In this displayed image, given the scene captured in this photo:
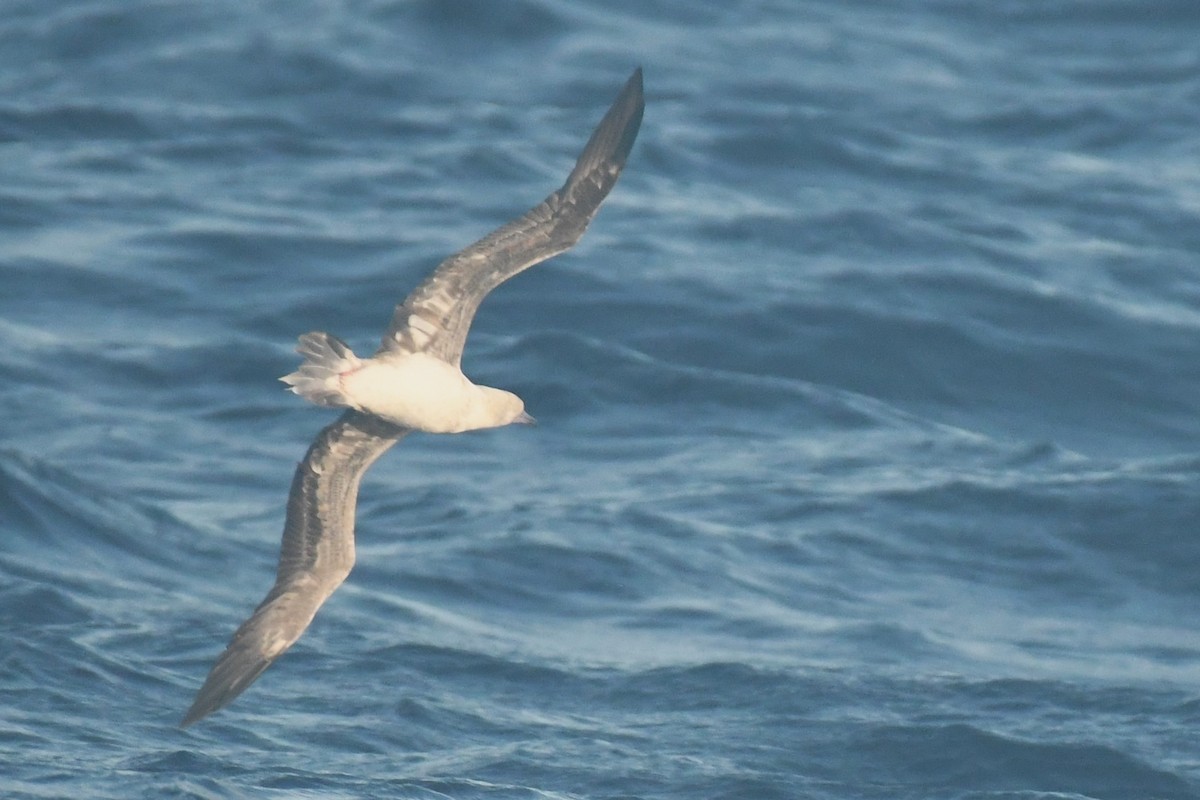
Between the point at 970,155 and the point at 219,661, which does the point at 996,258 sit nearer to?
the point at 970,155

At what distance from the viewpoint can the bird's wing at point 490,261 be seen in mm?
9977

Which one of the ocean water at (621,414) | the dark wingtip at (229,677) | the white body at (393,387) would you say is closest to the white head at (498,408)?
the white body at (393,387)

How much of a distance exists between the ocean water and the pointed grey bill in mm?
2843

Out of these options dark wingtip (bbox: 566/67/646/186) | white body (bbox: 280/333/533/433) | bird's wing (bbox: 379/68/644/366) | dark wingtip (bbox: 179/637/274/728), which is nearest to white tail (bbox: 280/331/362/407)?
white body (bbox: 280/333/533/433)

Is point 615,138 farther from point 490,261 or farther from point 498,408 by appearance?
point 498,408

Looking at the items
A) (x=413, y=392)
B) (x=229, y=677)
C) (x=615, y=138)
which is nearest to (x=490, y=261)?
(x=413, y=392)

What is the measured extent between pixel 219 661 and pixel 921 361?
33.7ft

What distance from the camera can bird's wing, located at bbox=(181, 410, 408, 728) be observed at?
1018 centimetres

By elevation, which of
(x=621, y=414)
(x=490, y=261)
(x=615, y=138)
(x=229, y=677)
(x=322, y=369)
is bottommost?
(x=229, y=677)

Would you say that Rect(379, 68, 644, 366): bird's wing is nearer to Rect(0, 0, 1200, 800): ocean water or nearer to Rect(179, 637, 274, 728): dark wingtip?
Rect(179, 637, 274, 728): dark wingtip

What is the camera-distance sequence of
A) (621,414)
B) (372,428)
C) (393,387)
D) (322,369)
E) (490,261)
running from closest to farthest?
(322,369), (393,387), (490,261), (372,428), (621,414)

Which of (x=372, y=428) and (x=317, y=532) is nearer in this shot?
(x=372, y=428)

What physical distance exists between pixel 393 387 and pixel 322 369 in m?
0.38

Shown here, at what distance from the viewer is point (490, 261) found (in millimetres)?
9984
